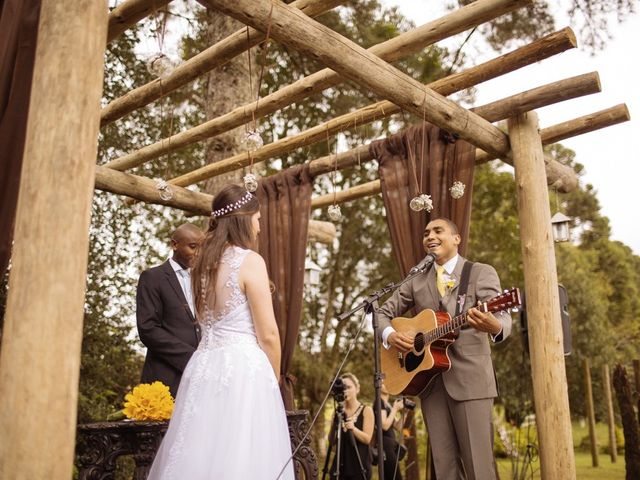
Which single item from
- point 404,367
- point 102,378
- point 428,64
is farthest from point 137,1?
point 428,64

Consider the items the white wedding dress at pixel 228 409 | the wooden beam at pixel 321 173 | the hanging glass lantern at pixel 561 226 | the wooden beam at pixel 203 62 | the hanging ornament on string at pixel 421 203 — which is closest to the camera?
the white wedding dress at pixel 228 409

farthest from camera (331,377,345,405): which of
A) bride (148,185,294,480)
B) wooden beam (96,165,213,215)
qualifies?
wooden beam (96,165,213,215)

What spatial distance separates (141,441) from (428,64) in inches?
414

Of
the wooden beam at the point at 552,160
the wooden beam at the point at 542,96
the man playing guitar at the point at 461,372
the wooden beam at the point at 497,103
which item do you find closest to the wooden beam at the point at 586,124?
the wooden beam at the point at 552,160

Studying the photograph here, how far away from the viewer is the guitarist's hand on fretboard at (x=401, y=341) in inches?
169

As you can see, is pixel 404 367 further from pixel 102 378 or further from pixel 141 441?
pixel 102 378

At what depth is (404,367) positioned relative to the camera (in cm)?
437

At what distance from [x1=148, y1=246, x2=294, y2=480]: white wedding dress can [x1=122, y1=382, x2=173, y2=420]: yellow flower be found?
24.4 inches

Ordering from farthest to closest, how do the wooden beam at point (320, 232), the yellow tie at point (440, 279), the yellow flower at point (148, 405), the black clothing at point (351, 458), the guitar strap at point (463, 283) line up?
1. the wooden beam at point (320, 232)
2. the black clothing at point (351, 458)
3. the yellow tie at point (440, 279)
4. the guitar strap at point (463, 283)
5. the yellow flower at point (148, 405)

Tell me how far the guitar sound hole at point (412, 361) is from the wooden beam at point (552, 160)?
214 centimetres

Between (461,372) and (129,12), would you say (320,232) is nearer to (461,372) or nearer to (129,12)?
Answer: (461,372)

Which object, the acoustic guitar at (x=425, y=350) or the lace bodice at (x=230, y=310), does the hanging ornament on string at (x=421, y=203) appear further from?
the lace bodice at (x=230, y=310)

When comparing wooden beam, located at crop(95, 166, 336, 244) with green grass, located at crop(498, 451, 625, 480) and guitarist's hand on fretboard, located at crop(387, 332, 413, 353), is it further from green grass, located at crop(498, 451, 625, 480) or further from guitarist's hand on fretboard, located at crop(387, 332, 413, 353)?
green grass, located at crop(498, 451, 625, 480)

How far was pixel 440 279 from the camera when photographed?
14.4 ft
